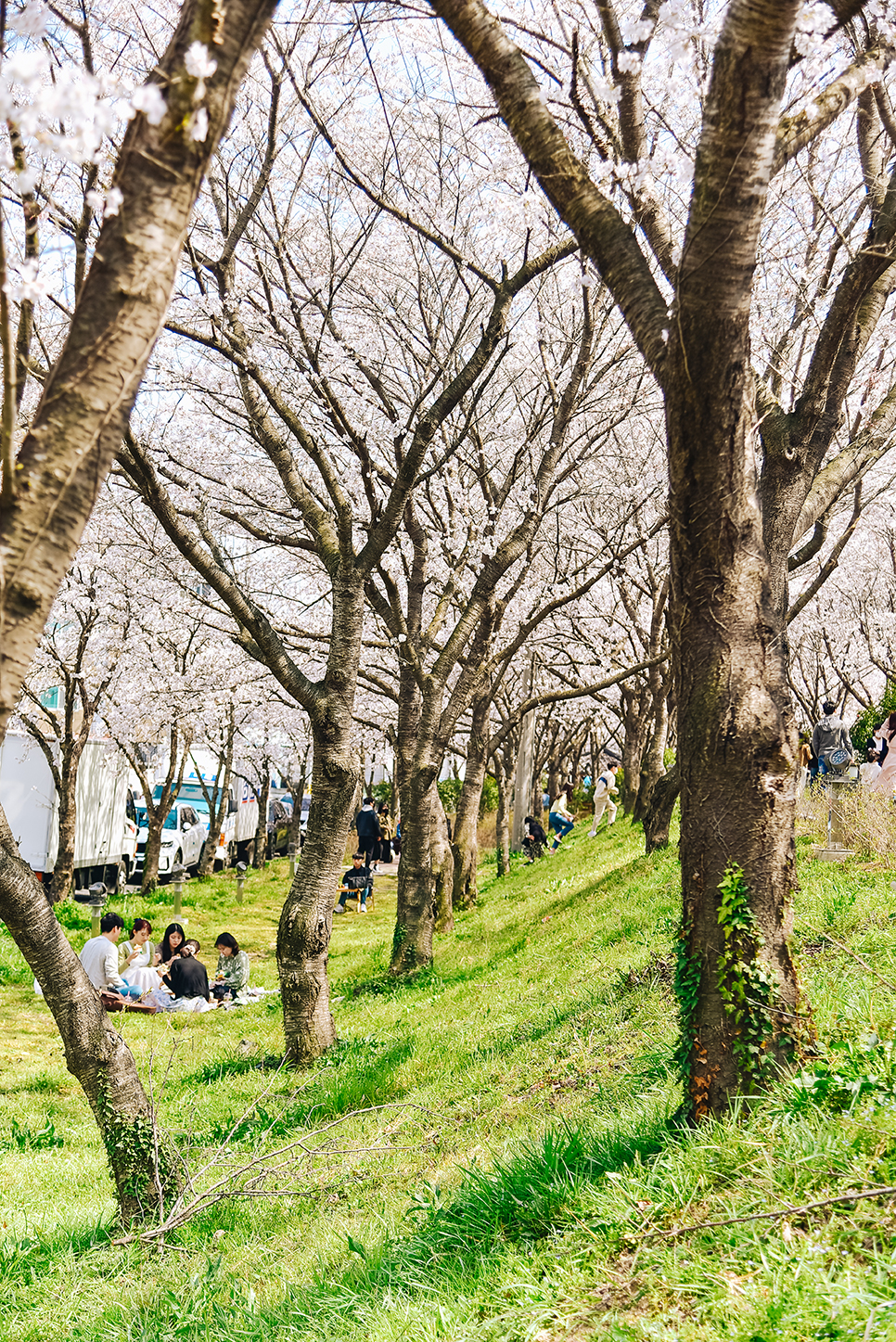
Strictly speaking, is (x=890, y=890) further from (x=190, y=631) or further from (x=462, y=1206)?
(x=190, y=631)

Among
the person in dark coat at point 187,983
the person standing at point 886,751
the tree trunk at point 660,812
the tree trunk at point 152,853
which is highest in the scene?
the person standing at point 886,751

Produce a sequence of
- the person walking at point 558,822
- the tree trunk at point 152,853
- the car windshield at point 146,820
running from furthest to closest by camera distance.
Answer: the person walking at point 558,822, the car windshield at point 146,820, the tree trunk at point 152,853

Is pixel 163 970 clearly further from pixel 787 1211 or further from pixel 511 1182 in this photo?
pixel 787 1211

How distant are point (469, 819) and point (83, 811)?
796 cm

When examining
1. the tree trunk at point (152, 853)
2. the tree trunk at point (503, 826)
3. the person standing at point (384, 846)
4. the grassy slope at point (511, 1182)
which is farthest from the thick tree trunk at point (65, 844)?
the person standing at point (384, 846)

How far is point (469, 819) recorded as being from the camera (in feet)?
53.6

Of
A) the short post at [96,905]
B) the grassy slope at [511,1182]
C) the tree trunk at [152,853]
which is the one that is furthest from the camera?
the tree trunk at [152,853]

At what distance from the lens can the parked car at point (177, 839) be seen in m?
23.3

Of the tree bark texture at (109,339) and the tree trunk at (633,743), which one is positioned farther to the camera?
the tree trunk at (633,743)

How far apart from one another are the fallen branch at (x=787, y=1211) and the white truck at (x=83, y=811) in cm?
1361

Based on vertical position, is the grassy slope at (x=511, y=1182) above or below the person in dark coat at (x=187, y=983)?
above

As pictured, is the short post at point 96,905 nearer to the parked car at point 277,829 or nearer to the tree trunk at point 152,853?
the tree trunk at point 152,853

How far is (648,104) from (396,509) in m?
3.51

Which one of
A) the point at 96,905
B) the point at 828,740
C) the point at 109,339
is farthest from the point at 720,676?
the point at 96,905
